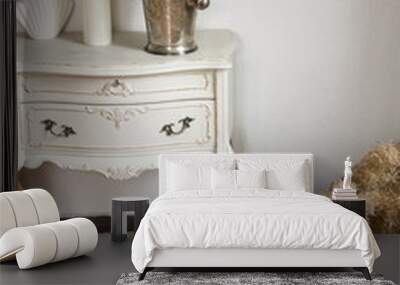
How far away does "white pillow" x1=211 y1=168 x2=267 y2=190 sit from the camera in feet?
23.5

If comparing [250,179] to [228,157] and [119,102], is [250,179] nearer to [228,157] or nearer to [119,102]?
[228,157]

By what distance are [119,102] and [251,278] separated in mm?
2749

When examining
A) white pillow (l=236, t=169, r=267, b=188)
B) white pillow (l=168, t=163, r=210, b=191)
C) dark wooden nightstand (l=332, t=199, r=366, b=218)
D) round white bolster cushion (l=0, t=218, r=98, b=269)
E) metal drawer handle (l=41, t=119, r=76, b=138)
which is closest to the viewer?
round white bolster cushion (l=0, t=218, r=98, b=269)

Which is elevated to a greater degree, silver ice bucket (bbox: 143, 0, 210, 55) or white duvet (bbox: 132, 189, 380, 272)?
silver ice bucket (bbox: 143, 0, 210, 55)

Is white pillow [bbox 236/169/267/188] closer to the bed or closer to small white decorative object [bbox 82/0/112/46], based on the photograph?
the bed

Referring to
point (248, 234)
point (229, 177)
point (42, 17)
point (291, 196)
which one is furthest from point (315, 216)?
point (42, 17)

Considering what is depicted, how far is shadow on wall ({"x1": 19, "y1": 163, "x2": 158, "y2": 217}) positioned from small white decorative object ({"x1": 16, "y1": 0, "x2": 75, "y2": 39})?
128 cm

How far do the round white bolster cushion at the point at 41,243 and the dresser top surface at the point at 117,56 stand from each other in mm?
1987

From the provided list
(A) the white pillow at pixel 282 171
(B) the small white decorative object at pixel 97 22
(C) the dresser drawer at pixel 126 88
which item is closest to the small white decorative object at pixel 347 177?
(A) the white pillow at pixel 282 171

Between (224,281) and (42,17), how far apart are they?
3.57 meters

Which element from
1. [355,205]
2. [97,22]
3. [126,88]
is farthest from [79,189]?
[355,205]

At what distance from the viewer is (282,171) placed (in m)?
7.37

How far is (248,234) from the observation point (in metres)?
5.55

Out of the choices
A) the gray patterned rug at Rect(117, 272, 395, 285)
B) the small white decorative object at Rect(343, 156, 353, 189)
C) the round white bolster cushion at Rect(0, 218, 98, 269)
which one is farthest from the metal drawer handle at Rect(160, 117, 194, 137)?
the gray patterned rug at Rect(117, 272, 395, 285)
